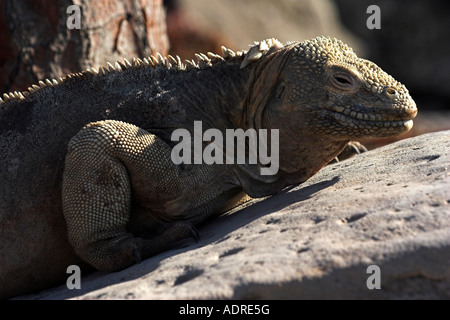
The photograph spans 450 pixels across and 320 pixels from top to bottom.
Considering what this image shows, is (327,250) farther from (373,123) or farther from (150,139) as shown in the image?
(150,139)

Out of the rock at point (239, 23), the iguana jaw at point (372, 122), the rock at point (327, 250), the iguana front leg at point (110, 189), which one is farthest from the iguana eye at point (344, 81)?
the rock at point (239, 23)

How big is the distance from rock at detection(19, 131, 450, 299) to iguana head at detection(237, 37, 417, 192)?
398 mm

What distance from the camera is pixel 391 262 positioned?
14.8 feet

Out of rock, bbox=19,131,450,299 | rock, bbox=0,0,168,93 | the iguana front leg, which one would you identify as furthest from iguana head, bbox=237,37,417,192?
rock, bbox=0,0,168,93

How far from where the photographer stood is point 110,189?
6164mm

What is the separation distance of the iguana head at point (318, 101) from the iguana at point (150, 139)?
1 centimetres

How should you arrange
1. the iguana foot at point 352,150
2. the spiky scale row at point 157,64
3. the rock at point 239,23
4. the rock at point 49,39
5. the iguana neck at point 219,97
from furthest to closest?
1. the rock at point 239,23
2. the rock at point 49,39
3. the iguana foot at point 352,150
4. the spiky scale row at point 157,64
5. the iguana neck at point 219,97

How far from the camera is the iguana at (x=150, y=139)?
6156mm

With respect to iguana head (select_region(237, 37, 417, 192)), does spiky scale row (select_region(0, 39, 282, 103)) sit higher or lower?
higher

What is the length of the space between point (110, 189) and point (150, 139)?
62 cm

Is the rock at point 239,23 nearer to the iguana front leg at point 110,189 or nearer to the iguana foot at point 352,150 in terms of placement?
the iguana foot at point 352,150

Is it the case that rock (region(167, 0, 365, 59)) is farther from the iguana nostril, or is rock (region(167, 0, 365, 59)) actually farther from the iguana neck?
the iguana nostril

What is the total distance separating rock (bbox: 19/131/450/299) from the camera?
4500 mm
